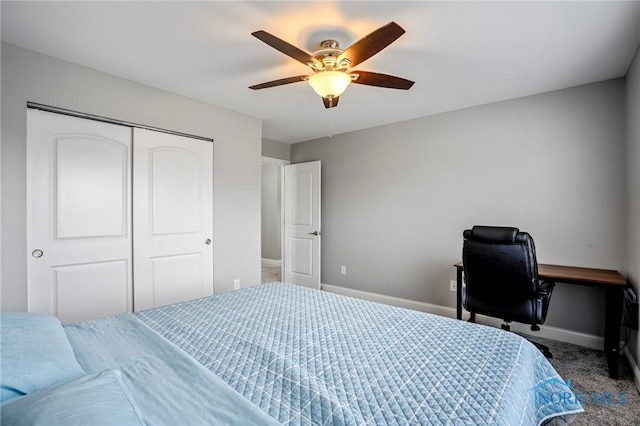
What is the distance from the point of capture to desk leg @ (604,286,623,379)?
224 cm

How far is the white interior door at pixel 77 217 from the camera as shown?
7.36 ft

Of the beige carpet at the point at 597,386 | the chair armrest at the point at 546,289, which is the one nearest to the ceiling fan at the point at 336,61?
the chair armrest at the point at 546,289

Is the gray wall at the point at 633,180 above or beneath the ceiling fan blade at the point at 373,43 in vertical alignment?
beneath

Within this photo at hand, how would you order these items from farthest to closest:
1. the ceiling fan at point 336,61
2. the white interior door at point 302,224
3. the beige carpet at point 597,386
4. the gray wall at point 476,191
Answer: the white interior door at point 302,224, the gray wall at point 476,191, the beige carpet at point 597,386, the ceiling fan at point 336,61

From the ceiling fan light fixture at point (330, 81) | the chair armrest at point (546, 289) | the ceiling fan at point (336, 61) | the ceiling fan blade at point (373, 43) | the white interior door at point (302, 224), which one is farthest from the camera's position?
the white interior door at point (302, 224)

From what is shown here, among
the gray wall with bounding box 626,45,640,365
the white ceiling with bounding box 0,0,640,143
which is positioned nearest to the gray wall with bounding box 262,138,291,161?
the white ceiling with bounding box 0,0,640,143

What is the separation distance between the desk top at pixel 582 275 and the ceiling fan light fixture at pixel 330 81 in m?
2.24

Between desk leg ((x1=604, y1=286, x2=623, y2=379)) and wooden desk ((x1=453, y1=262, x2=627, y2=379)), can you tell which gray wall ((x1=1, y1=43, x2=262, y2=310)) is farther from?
desk leg ((x1=604, y1=286, x2=623, y2=379))

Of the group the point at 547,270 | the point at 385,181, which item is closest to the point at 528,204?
the point at 547,270

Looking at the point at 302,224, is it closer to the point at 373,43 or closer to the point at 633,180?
the point at 373,43

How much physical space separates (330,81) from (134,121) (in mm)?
1908

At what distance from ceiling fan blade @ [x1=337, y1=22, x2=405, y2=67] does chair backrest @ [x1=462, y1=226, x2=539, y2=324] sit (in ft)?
5.42

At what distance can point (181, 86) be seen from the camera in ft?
9.34

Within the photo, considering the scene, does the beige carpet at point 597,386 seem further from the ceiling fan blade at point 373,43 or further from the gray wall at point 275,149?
the gray wall at point 275,149
